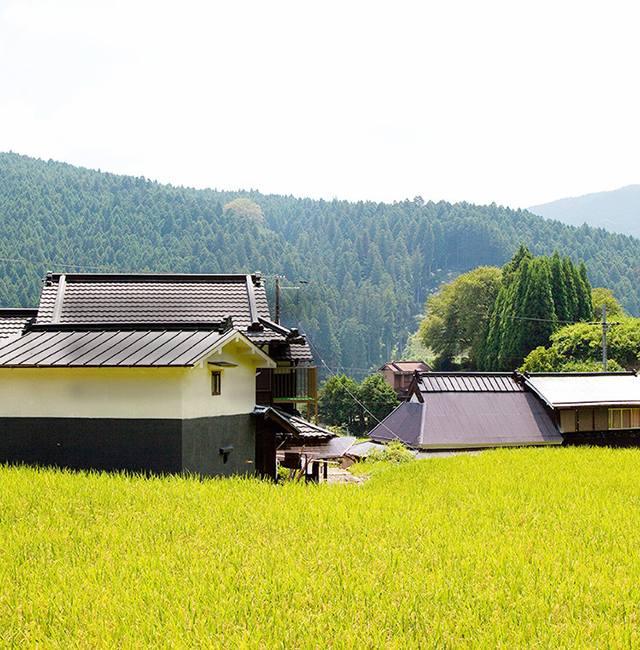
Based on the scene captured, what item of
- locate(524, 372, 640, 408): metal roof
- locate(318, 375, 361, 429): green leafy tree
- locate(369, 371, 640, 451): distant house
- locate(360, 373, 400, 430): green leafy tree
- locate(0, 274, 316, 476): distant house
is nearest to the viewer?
locate(0, 274, 316, 476): distant house

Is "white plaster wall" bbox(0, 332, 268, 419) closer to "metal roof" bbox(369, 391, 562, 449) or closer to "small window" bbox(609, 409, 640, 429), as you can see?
"metal roof" bbox(369, 391, 562, 449)

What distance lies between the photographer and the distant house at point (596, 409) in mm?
24469

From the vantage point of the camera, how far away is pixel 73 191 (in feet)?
480

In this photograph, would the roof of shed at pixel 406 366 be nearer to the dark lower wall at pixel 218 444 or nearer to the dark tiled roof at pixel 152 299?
the dark tiled roof at pixel 152 299

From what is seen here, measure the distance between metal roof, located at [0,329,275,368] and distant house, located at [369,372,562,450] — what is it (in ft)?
47.8

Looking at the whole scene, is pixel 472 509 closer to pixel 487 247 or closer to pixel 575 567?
pixel 575 567

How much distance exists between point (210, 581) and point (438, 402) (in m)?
21.2

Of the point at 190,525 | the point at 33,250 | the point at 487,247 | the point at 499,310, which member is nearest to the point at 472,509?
the point at 190,525

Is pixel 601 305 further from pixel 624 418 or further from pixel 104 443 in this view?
pixel 104 443

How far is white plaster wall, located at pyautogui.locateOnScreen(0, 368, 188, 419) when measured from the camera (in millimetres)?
10523

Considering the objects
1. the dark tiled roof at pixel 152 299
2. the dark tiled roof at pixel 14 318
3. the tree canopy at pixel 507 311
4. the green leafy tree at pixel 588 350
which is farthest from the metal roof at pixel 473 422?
the tree canopy at pixel 507 311

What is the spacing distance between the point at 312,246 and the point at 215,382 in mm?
155895

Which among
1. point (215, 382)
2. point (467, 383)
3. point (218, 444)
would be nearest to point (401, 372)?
point (467, 383)

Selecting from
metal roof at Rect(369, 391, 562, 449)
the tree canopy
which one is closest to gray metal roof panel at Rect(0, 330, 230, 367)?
metal roof at Rect(369, 391, 562, 449)
